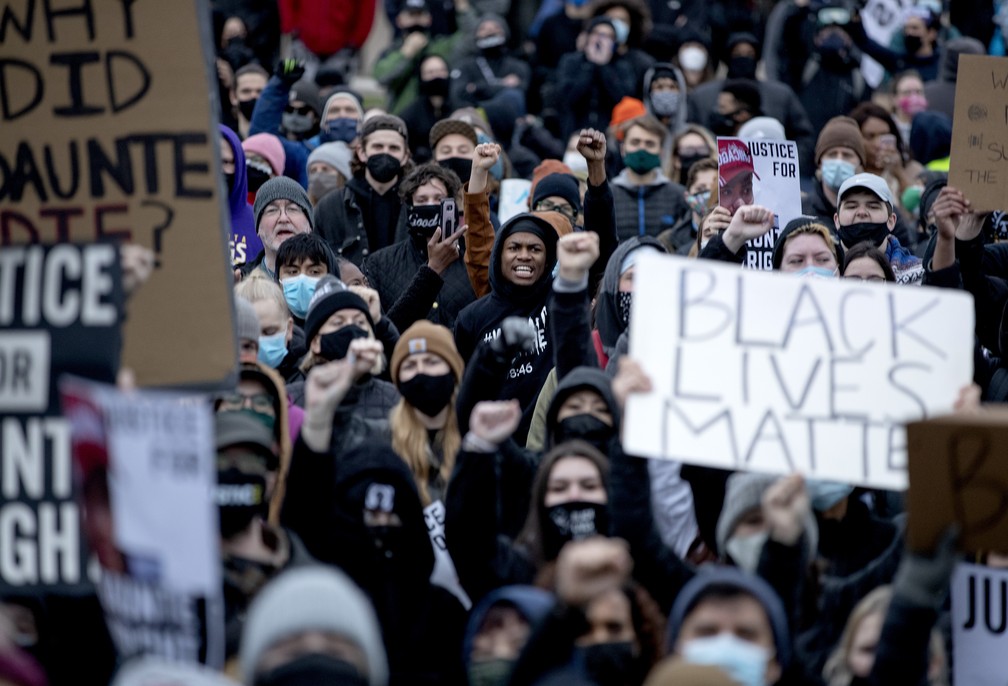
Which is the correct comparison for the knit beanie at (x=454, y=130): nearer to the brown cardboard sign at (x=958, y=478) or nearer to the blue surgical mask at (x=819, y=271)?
the blue surgical mask at (x=819, y=271)

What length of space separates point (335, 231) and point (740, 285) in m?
4.46

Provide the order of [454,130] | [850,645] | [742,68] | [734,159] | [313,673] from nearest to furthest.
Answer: [313,673] → [850,645] → [734,159] → [454,130] → [742,68]

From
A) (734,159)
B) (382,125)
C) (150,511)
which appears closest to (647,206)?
(382,125)

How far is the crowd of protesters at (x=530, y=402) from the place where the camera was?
5.03 m

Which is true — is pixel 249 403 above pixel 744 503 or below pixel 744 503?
above

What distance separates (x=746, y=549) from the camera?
5.55m

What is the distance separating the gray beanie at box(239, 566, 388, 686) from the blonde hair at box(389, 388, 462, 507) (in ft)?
5.66

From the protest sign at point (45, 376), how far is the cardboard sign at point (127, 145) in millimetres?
496

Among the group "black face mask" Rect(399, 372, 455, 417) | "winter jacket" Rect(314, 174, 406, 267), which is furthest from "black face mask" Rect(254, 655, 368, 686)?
"winter jacket" Rect(314, 174, 406, 267)

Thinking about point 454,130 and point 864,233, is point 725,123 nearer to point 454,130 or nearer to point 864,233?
point 454,130

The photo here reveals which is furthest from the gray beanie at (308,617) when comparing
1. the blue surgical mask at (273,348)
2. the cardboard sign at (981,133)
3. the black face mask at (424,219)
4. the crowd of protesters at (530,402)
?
the black face mask at (424,219)

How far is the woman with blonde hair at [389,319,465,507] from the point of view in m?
6.54

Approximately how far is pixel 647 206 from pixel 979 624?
5.08 m

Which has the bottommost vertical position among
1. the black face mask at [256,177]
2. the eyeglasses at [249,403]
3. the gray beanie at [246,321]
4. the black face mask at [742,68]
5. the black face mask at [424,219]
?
the eyeglasses at [249,403]
